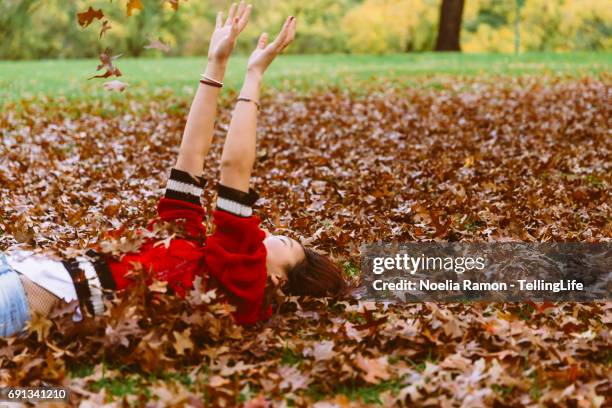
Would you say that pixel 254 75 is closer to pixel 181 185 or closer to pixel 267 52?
pixel 267 52

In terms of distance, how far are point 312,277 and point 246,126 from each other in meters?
0.84

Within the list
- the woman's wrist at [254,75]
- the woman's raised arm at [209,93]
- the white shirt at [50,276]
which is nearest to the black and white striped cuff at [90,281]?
the white shirt at [50,276]

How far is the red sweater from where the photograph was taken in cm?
347

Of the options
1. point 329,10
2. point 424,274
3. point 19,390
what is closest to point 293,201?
point 424,274

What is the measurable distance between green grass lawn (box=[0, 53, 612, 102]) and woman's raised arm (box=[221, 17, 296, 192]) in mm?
9383

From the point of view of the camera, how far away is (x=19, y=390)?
123 inches

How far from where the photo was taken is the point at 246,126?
3.59 m

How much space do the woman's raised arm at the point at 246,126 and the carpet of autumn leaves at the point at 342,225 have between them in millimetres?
559

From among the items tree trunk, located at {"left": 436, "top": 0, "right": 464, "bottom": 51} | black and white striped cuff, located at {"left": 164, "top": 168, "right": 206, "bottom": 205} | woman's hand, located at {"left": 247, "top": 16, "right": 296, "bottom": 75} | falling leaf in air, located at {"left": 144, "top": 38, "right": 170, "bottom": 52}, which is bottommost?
black and white striped cuff, located at {"left": 164, "top": 168, "right": 206, "bottom": 205}

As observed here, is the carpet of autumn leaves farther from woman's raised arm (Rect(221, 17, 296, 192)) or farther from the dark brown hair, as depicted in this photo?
woman's raised arm (Rect(221, 17, 296, 192))

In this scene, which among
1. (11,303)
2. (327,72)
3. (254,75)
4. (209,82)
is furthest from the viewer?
(327,72)

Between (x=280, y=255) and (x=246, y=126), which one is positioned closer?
(x=246, y=126)

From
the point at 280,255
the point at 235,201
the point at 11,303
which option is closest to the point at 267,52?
the point at 235,201

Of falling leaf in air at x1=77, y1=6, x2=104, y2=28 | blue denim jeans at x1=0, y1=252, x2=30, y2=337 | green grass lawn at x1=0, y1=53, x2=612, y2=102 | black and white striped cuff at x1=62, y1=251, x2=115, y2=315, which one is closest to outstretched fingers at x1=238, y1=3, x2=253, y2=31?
falling leaf in air at x1=77, y1=6, x2=104, y2=28
